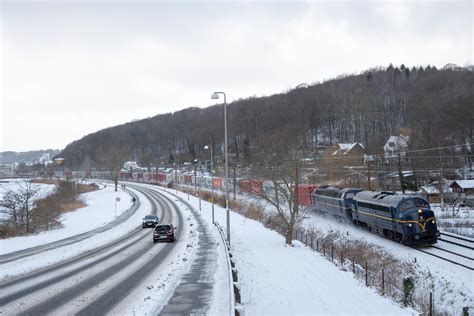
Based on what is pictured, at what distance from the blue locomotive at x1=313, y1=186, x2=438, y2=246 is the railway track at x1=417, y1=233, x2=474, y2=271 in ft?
3.19

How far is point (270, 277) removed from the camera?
1786 cm

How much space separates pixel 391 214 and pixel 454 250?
4.98 m

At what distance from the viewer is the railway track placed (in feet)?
76.4

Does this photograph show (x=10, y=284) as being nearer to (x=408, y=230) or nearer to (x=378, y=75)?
(x=408, y=230)

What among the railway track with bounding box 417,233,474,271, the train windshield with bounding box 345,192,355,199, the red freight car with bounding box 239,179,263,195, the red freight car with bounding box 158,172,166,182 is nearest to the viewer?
the railway track with bounding box 417,233,474,271

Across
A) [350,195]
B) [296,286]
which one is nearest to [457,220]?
[350,195]

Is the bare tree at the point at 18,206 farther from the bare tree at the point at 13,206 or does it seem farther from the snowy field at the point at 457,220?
the snowy field at the point at 457,220

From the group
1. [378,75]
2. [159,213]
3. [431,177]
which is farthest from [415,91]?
[159,213]

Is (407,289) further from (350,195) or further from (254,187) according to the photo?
(254,187)

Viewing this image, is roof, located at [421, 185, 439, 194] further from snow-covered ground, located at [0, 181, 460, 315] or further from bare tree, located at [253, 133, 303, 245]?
bare tree, located at [253, 133, 303, 245]

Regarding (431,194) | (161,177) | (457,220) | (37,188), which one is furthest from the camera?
(161,177)

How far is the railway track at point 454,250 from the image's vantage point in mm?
23300

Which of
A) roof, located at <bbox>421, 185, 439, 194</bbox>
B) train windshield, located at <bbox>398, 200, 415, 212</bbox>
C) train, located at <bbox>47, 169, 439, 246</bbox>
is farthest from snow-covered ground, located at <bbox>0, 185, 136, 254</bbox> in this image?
roof, located at <bbox>421, 185, 439, 194</bbox>

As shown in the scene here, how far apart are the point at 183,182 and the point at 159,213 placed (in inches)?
2242
